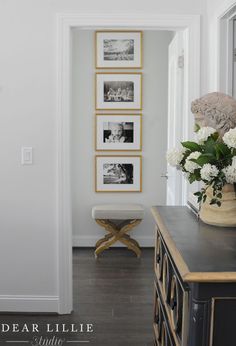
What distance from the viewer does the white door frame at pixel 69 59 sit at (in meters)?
3.23

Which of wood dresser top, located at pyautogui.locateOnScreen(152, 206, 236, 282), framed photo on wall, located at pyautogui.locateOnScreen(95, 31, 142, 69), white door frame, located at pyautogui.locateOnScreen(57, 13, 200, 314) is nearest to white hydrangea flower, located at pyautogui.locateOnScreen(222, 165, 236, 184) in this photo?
wood dresser top, located at pyautogui.locateOnScreen(152, 206, 236, 282)

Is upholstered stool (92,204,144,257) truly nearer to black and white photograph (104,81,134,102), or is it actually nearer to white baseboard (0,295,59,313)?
black and white photograph (104,81,134,102)

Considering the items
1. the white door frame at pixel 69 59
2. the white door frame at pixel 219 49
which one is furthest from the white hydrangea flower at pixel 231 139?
the white door frame at pixel 69 59

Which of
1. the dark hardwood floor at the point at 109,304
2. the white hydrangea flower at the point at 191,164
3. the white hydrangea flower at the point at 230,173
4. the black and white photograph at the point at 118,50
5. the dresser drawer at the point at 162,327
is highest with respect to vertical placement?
the black and white photograph at the point at 118,50

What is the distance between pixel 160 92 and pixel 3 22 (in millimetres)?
2201

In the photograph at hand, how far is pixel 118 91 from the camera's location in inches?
196

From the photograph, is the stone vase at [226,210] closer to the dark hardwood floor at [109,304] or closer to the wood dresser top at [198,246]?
the wood dresser top at [198,246]

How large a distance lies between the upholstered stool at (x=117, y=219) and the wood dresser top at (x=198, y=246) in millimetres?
2472

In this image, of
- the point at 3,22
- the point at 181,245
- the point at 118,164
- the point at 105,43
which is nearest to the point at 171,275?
the point at 181,245

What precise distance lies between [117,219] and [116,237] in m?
0.19

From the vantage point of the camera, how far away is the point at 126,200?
16.9ft

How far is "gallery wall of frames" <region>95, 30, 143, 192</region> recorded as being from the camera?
16.2 feet

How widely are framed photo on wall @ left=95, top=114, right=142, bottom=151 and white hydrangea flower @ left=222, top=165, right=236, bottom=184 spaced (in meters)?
3.18

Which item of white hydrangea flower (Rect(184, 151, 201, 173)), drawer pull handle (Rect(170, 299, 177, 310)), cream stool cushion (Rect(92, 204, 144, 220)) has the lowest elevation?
cream stool cushion (Rect(92, 204, 144, 220))
